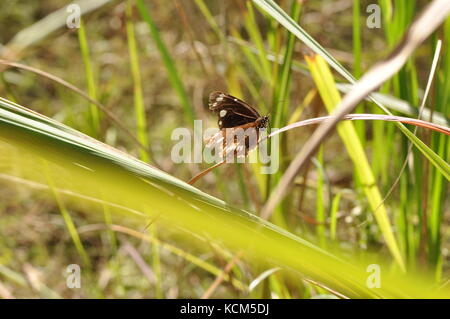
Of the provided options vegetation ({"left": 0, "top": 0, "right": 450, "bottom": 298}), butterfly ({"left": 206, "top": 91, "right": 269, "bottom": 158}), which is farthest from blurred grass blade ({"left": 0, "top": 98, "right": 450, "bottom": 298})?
butterfly ({"left": 206, "top": 91, "right": 269, "bottom": 158})

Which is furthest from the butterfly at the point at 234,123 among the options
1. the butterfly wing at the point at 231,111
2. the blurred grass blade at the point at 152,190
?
the blurred grass blade at the point at 152,190

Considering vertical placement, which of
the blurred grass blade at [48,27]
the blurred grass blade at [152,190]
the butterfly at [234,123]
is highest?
the blurred grass blade at [48,27]

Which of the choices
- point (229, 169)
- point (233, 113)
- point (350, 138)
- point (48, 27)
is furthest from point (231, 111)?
point (229, 169)

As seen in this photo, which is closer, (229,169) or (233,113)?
(233,113)

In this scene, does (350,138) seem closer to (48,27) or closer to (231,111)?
(231,111)

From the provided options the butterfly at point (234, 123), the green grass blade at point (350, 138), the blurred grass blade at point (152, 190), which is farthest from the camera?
the green grass blade at point (350, 138)

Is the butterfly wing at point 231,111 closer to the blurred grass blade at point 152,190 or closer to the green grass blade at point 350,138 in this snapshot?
the green grass blade at point 350,138

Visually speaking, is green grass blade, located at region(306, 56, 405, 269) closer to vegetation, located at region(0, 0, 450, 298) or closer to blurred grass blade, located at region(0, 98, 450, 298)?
vegetation, located at region(0, 0, 450, 298)
